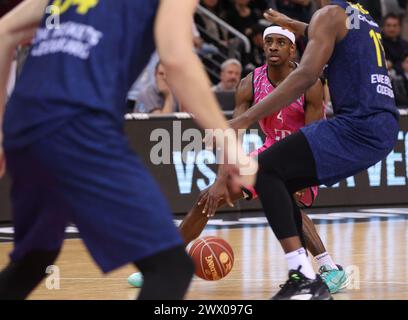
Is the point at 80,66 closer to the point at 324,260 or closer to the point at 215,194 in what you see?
the point at 215,194

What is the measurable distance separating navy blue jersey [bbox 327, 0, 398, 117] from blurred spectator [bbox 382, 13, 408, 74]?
10.0 meters

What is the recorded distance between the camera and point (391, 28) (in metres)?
16.4

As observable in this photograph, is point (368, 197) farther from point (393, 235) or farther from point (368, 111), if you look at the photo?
point (368, 111)

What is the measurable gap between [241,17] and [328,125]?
10.6 metres

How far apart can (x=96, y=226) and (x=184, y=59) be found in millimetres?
668

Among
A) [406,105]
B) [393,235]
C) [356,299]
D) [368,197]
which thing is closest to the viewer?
[356,299]

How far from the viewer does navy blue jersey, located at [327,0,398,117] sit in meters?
6.37

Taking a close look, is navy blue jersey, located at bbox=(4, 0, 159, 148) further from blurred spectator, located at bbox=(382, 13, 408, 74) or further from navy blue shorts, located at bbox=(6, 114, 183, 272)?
blurred spectator, located at bbox=(382, 13, 408, 74)

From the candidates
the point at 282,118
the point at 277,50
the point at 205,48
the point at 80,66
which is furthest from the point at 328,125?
the point at 205,48

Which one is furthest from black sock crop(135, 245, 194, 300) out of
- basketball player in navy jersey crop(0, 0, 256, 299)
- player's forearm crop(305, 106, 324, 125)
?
player's forearm crop(305, 106, 324, 125)

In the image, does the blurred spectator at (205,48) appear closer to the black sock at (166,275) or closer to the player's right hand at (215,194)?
the player's right hand at (215,194)
